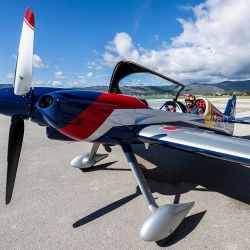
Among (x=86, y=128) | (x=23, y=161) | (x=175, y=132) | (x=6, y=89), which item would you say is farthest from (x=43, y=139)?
(x=175, y=132)

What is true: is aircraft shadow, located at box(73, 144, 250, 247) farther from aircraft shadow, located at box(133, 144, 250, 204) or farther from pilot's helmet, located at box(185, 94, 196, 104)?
pilot's helmet, located at box(185, 94, 196, 104)

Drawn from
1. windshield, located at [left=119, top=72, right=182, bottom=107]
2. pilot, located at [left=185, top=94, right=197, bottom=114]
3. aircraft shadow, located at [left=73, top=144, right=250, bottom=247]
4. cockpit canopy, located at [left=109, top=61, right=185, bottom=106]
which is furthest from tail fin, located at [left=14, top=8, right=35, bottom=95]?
pilot, located at [left=185, top=94, right=197, bottom=114]

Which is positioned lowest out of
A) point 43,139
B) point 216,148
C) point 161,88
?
point 43,139

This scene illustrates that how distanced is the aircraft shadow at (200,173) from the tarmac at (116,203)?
0.02 meters

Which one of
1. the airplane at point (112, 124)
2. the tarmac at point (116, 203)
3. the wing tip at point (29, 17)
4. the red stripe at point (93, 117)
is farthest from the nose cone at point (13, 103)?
the tarmac at point (116, 203)

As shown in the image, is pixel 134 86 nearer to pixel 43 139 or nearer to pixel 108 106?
pixel 108 106

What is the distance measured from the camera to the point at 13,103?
378 cm

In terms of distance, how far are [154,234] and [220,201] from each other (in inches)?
60.6

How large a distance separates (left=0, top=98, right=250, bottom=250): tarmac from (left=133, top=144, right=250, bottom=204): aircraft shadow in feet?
0.05

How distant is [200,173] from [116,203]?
2.18 metres

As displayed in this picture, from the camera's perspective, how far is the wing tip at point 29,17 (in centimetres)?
330

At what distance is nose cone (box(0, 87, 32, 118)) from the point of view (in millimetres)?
3779

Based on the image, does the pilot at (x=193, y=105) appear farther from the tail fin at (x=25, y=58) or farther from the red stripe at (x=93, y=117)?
the tail fin at (x=25, y=58)

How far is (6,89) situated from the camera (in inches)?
152
